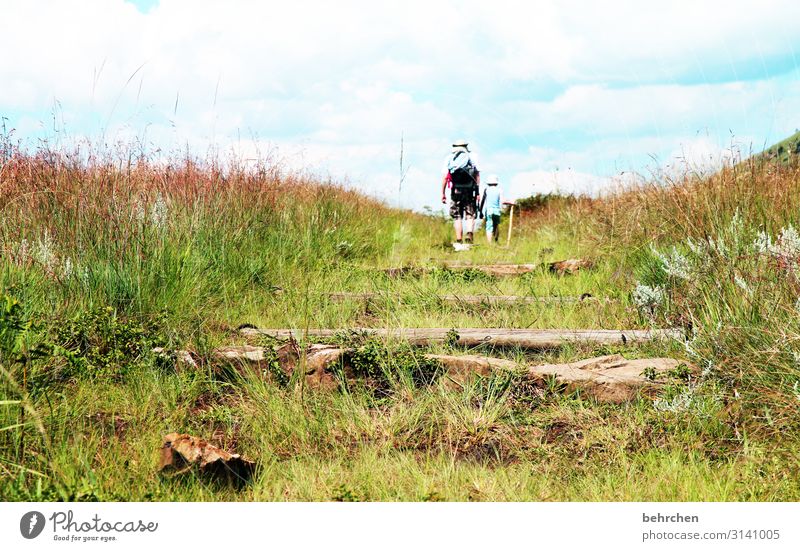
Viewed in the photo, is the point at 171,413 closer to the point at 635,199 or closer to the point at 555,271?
the point at 555,271

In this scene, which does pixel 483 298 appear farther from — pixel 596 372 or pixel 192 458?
pixel 192 458

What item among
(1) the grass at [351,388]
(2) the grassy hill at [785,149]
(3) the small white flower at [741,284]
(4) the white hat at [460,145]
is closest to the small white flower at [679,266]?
(1) the grass at [351,388]

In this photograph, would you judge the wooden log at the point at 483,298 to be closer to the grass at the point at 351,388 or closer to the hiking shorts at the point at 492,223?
the grass at the point at 351,388

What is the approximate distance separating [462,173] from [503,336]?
8.63 m

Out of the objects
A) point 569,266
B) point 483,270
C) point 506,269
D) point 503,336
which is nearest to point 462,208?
point 506,269

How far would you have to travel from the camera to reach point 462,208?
1313cm

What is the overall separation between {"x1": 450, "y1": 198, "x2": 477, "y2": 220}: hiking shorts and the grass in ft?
21.6

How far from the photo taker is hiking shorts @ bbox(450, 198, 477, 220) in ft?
42.7

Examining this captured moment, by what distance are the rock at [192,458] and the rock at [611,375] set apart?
5.99 feet

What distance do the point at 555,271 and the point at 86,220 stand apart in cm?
474

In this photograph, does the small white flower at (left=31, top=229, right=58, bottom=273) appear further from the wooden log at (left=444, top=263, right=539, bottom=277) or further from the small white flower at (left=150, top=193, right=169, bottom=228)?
the wooden log at (left=444, top=263, right=539, bottom=277)

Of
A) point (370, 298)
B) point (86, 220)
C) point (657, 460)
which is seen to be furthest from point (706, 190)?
point (86, 220)

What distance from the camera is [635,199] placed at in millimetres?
8430

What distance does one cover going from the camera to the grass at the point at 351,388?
2.96 meters
